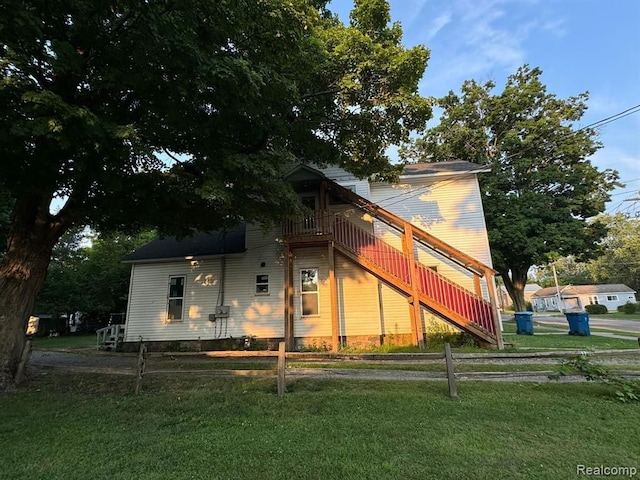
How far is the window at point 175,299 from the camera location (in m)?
13.9

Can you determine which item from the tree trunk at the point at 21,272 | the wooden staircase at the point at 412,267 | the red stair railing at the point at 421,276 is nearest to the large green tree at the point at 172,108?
the tree trunk at the point at 21,272

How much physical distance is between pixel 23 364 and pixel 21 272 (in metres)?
2.07

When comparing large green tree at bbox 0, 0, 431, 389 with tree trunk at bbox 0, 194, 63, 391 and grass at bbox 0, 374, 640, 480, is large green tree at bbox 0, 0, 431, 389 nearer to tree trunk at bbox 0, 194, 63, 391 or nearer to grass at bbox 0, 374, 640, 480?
tree trunk at bbox 0, 194, 63, 391

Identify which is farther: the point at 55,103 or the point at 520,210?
the point at 520,210

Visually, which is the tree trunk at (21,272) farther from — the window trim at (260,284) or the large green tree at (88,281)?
the large green tree at (88,281)

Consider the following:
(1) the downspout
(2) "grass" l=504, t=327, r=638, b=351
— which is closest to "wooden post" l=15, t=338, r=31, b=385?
(1) the downspout

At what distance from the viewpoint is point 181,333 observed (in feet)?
44.5

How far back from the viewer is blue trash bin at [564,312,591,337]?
558 inches

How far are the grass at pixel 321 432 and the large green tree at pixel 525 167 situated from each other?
59.0 feet

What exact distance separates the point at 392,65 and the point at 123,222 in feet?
27.4

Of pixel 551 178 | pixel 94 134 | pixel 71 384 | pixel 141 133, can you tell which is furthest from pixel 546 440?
pixel 551 178

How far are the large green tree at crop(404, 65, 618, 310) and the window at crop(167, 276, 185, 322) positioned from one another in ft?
60.8

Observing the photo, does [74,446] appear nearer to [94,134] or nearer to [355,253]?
[94,134]

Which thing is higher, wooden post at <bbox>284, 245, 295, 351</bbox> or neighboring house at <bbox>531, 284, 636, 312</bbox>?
neighboring house at <bbox>531, 284, 636, 312</bbox>
